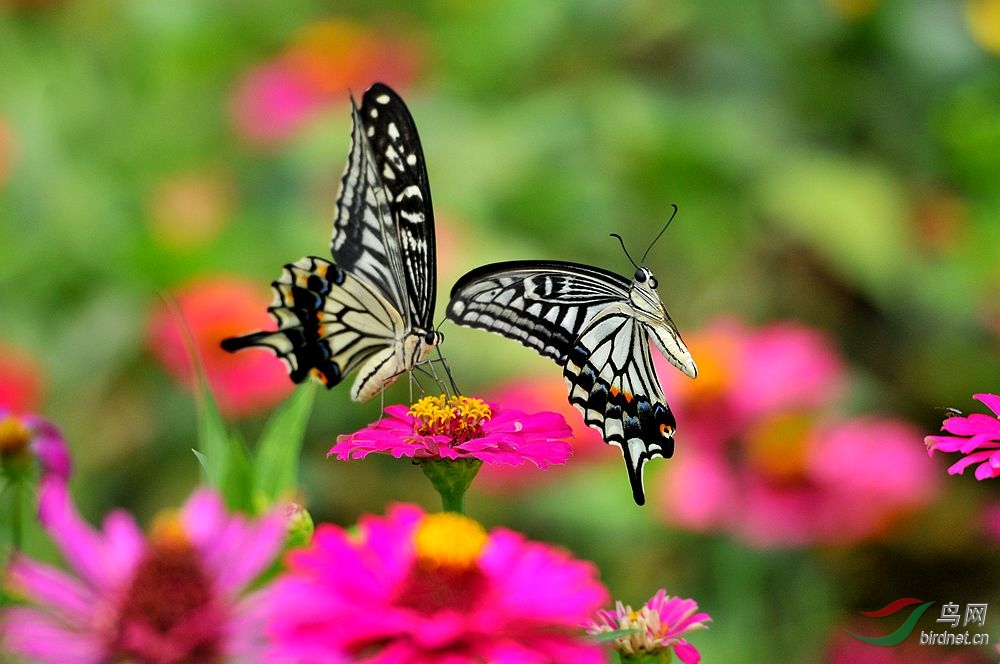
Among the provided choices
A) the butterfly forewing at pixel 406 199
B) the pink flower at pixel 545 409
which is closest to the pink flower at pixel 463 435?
the butterfly forewing at pixel 406 199

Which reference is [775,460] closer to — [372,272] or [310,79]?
[372,272]

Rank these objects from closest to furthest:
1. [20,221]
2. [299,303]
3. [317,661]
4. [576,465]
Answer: [317,661] → [299,303] → [576,465] → [20,221]

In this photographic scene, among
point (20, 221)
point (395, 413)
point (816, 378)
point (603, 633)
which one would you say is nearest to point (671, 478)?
point (816, 378)

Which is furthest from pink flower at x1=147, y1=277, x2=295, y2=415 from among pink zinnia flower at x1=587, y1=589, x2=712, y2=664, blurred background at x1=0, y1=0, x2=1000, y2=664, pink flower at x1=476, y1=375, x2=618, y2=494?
pink zinnia flower at x1=587, y1=589, x2=712, y2=664

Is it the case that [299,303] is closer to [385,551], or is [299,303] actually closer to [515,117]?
[385,551]

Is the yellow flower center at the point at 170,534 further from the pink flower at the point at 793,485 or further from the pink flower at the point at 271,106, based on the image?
the pink flower at the point at 271,106

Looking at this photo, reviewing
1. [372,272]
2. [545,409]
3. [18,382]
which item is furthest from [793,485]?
[18,382]

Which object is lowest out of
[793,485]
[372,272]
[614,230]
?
[372,272]
